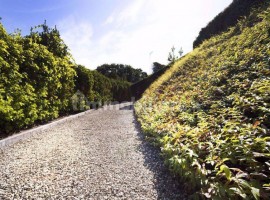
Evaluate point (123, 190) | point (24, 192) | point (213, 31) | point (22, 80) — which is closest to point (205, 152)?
point (123, 190)

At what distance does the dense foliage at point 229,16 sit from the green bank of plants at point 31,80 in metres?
13.3

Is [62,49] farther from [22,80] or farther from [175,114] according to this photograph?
[175,114]

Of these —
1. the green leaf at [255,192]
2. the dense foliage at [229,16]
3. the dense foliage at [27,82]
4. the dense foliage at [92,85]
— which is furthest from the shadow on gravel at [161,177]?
the dense foliage at [229,16]

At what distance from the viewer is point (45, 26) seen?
1007cm

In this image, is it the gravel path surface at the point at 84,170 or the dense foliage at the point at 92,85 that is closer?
the gravel path surface at the point at 84,170

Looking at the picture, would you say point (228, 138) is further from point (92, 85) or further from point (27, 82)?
point (92, 85)

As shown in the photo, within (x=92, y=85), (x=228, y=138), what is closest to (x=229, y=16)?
(x=92, y=85)

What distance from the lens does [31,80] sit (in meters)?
6.91

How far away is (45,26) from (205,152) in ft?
31.2

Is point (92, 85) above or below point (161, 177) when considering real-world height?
above

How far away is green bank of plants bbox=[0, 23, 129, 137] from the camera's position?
5.63 m

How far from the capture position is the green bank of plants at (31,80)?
5629 mm

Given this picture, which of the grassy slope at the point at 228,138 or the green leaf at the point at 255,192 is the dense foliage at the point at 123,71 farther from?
the green leaf at the point at 255,192

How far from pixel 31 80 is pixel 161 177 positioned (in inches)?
212
